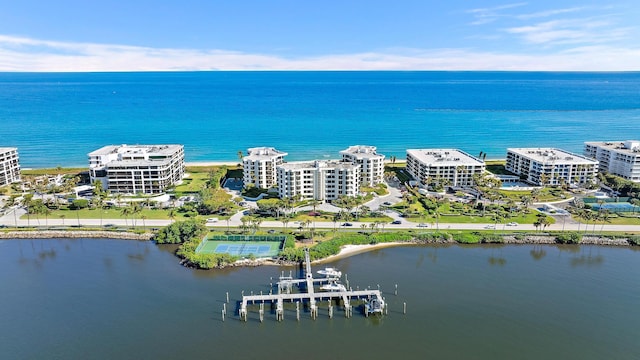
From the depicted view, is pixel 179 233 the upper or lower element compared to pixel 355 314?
upper

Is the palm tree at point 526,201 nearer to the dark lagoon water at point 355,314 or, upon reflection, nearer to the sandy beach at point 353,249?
the dark lagoon water at point 355,314

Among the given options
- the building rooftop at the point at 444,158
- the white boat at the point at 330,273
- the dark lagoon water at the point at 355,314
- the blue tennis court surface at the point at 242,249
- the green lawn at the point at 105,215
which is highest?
the building rooftop at the point at 444,158

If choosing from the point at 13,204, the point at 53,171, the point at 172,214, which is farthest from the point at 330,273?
the point at 53,171

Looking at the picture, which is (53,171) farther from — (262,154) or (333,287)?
(333,287)

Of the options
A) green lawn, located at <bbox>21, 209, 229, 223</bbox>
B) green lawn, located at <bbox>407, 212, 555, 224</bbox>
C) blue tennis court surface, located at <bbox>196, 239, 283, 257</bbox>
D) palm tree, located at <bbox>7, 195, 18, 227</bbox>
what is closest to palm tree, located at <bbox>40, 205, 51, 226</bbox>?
green lawn, located at <bbox>21, 209, 229, 223</bbox>

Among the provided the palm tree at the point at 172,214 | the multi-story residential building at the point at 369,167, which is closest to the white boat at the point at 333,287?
the palm tree at the point at 172,214

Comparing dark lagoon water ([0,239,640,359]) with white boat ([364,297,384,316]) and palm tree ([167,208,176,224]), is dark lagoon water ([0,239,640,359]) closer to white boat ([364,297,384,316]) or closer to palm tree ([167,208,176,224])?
white boat ([364,297,384,316])
